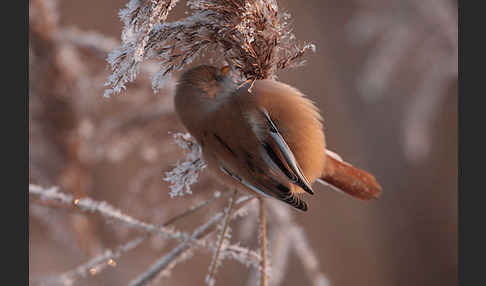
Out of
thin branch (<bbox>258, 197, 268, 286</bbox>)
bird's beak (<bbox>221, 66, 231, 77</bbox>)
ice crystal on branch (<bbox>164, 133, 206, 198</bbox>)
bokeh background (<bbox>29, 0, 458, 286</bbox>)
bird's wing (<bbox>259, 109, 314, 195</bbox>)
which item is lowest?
thin branch (<bbox>258, 197, 268, 286</bbox>)

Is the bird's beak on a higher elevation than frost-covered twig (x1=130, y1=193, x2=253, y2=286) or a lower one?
higher

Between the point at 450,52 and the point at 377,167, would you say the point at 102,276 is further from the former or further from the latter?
the point at 377,167

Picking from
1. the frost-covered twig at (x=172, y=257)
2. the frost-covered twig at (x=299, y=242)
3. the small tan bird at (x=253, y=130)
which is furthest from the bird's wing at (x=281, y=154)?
the frost-covered twig at (x=299, y=242)

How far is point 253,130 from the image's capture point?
431 millimetres

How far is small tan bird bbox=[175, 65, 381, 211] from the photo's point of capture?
0.43 m

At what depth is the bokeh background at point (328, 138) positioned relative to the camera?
0.70 metres

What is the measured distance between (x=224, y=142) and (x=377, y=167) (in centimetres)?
113

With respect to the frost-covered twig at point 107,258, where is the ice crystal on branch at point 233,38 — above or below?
above

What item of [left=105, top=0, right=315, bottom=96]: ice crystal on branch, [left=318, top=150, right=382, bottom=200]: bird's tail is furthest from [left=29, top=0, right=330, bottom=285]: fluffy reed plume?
[left=318, top=150, right=382, bottom=200]: bird's tail

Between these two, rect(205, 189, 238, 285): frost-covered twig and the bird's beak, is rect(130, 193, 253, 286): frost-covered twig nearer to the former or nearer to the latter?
rect(205, 189, 238, 285): frost-covered twig

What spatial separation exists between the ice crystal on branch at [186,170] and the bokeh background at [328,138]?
0.39 feet

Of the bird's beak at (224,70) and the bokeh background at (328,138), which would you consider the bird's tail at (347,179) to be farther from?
the bird's beak at (224,70)

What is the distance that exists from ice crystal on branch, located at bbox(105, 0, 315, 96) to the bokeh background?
0.03 m

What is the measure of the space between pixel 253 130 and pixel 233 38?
107 millimetres
